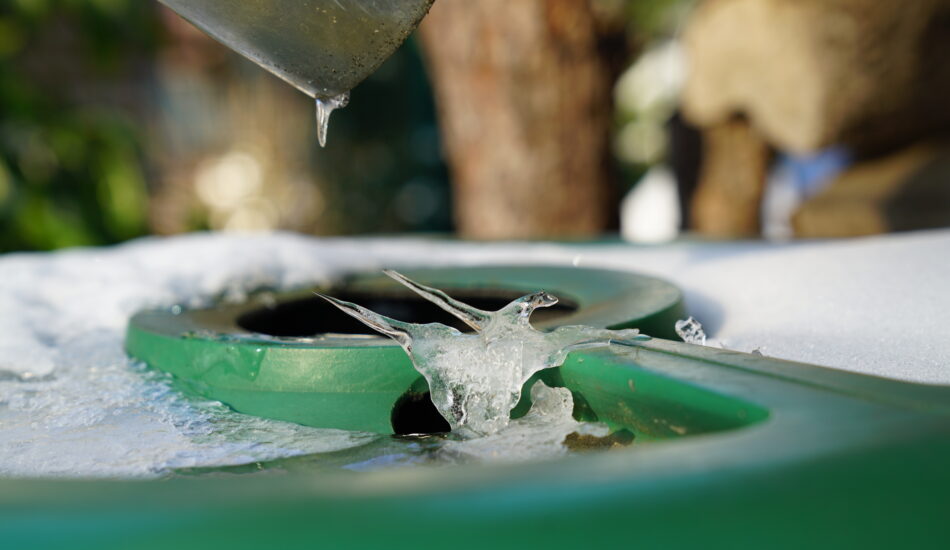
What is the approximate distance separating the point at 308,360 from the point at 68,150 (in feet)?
13.6

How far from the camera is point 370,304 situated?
1588mm

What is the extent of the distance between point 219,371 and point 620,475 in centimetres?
67

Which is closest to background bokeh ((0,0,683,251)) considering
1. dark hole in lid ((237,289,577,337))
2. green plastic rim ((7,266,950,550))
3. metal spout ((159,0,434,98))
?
dark hole in lid ((237,289,577,337))

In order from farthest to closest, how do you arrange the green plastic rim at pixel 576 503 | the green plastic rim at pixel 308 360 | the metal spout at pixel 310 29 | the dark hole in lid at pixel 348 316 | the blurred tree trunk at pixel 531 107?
1. the blurred tree trunk at pixel 531 107
2. the dark hole in lid at pixel 348 316
3. the green plastic rim at pixel 308 360
4. the metal spout at pixel 310 29
5. the green plastic rim at pixel 576 503

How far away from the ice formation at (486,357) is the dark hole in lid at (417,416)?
0.07 meters

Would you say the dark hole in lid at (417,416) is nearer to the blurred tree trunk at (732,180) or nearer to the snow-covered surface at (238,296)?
the snow-covered surface at (238,296)

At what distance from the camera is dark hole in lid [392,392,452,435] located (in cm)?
101

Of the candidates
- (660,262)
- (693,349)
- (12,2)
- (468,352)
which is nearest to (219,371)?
(468,352)

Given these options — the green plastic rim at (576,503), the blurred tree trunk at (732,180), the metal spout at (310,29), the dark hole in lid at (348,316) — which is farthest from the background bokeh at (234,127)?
the green plastic rim at (576,503)

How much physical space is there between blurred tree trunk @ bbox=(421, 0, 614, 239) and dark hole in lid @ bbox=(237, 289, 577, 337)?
1.78 metres

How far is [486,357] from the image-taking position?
944mm

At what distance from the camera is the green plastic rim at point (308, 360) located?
994 millimetres

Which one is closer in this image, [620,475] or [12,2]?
[620,475]

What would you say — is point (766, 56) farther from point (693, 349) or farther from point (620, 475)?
point (620, 475)
